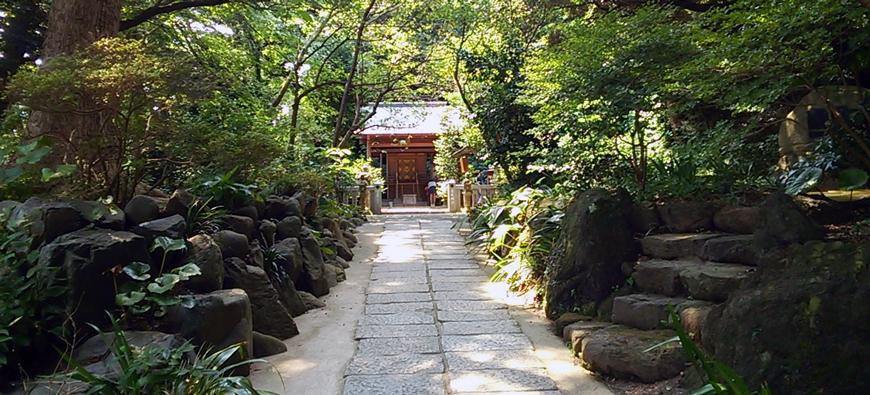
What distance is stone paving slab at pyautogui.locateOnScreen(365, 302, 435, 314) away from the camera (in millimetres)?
4648

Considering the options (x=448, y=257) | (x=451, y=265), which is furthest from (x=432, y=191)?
(x=451, y=265)

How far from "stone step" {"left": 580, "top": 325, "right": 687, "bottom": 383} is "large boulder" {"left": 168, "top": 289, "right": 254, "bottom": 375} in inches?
76.4

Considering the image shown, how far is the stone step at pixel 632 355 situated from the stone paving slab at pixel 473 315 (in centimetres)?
104

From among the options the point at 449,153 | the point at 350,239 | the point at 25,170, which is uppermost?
the point at 449,153

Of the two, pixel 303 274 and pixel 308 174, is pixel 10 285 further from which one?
pixel 308 174

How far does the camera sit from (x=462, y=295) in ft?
16.8

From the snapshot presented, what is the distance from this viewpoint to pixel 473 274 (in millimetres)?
6008

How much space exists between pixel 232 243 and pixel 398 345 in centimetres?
142

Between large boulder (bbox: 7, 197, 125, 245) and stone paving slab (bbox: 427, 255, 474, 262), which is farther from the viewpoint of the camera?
stone paving slab (bbox: 427, 255, 474, 262)

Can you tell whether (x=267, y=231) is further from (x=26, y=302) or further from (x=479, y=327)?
(x=26, y=302)

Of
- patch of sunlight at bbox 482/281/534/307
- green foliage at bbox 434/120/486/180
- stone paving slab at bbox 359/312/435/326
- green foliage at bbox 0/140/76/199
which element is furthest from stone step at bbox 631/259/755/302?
green foliage at bbox 434/120/486/180

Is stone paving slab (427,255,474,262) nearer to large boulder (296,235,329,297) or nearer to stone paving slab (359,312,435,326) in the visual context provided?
large boulder (296,235,329,297)

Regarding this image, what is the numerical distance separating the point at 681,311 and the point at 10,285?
3.43 meters

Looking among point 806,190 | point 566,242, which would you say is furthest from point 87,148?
point 806,190
